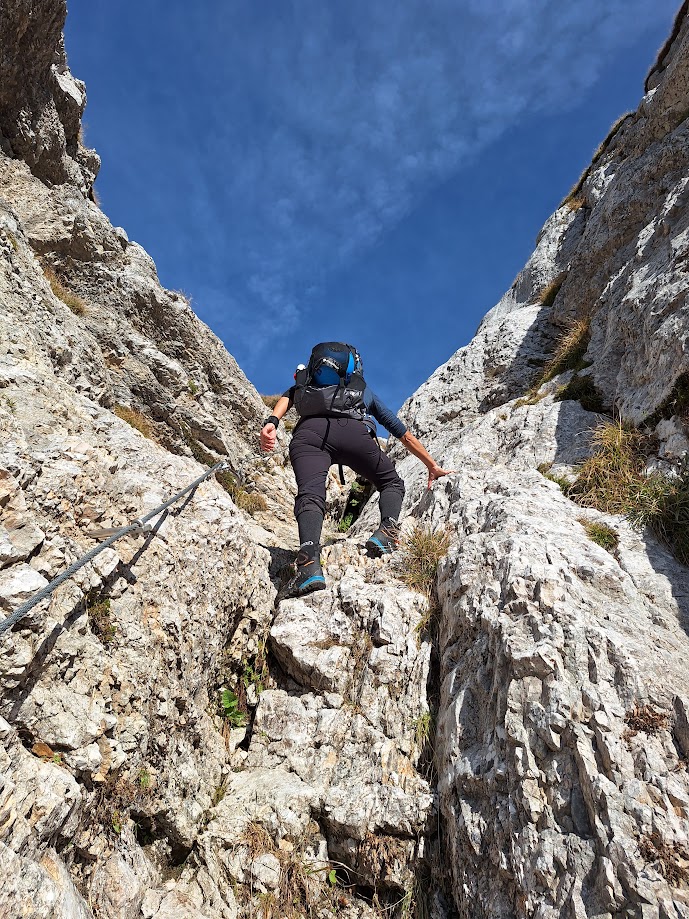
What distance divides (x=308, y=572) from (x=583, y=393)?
663cm

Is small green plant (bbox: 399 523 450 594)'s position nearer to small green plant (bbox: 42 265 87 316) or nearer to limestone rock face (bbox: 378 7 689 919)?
limestone rock face (bbox: 378 7 689 919)

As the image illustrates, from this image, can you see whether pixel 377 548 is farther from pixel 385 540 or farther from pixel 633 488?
pixel 633 488

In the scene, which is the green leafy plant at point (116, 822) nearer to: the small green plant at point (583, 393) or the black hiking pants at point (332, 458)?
the black hiking pants at point (332, 458)

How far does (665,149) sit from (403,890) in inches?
607

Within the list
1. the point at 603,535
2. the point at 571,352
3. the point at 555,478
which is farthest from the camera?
the point at 571,352

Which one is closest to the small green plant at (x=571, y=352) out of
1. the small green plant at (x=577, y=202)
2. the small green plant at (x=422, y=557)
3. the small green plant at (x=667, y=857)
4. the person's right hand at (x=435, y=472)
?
the person's right hand at (x=435, y=472)

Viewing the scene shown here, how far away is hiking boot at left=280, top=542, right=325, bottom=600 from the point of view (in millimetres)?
6262

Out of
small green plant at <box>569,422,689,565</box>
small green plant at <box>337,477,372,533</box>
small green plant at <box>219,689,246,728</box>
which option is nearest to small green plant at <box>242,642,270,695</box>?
small green plant at <box>219,689,246,728</box>

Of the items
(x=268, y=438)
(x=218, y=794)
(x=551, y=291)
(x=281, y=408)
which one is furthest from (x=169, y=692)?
(x=551, y=291)

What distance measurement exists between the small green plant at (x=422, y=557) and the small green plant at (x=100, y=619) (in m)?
3.60

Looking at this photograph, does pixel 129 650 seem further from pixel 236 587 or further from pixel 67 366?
pixel 67 366

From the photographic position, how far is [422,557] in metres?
6.50

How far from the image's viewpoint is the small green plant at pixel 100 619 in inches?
166

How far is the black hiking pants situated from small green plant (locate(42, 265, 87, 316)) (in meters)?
5.95
